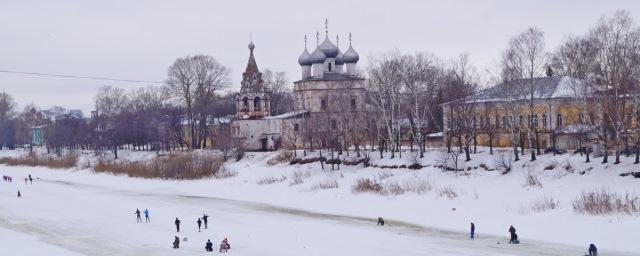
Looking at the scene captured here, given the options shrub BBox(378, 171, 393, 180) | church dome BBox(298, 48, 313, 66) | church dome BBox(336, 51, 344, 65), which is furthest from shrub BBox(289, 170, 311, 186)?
church dome BBox(336, 51, 344, 65)

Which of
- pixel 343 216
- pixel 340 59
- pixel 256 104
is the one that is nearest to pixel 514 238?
pixel 343 216

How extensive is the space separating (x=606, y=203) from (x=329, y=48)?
44.4 m

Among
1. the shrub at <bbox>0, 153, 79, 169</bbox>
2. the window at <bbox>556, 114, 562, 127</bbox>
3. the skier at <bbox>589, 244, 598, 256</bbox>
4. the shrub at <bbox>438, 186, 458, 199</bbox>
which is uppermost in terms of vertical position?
the window at <bbox>556, 114, 562, 127</bbox>

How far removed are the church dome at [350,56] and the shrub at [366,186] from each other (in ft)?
94.7

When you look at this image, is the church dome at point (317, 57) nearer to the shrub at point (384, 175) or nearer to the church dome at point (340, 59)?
the church dome at point (340, 59)

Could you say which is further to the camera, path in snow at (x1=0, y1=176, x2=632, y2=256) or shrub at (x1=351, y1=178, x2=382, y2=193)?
shrub at (x1=351, y1=178, x2=382, y2=193)

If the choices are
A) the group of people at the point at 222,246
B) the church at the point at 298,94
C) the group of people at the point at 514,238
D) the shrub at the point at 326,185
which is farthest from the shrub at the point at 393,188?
the church at the point at 298,94

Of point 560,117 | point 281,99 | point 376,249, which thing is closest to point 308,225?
point 376,249

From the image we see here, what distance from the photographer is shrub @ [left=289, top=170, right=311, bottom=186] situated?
164ft

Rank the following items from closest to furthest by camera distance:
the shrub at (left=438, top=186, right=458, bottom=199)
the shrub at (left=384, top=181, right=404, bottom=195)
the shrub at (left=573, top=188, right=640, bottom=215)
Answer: the shrub at (left=573, top=188, right=640, bottom=215) → the shrub at (left=438, top=186, right=458, bottom=199) → the shrub at (left=384, top=181, right=404, bottom=195)

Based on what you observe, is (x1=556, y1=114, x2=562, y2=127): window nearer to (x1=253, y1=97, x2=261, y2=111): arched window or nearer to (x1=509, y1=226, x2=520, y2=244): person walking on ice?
(x1=509, y1=226, x2=520, y2=244): person walking on ice

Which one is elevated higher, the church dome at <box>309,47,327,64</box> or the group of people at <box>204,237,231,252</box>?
the church dome at <box>309,47,327,64</box>

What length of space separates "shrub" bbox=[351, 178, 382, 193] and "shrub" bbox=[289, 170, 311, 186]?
230 inches

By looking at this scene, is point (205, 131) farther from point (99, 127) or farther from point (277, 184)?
point (277, 184)
